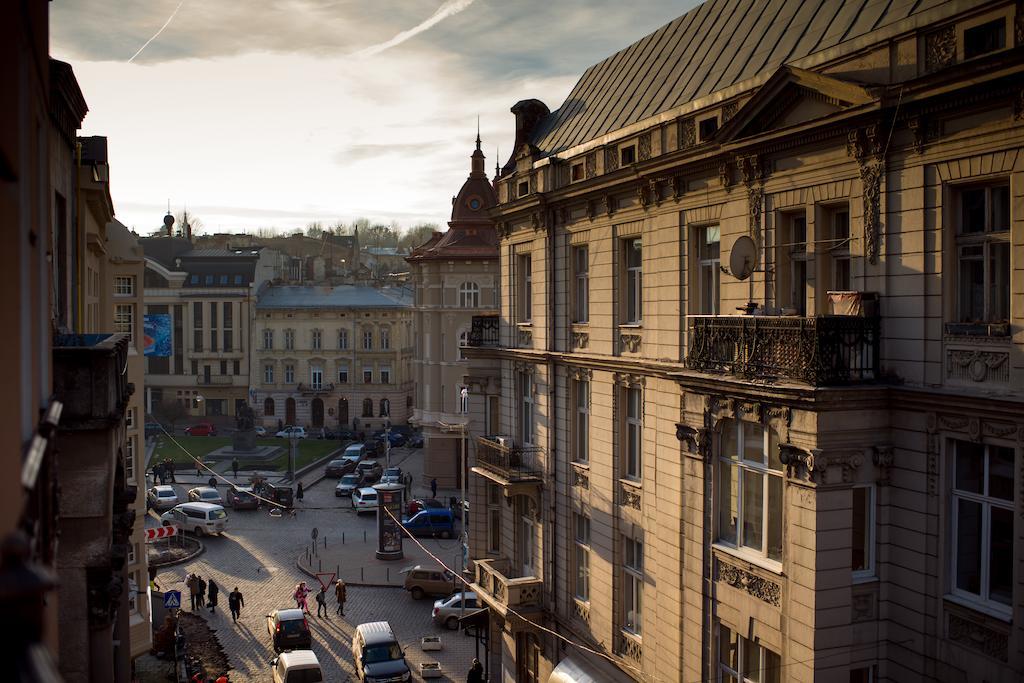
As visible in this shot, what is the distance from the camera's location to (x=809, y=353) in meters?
14.0

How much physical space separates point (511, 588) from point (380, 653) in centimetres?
599

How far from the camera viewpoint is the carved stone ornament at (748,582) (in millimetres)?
15258

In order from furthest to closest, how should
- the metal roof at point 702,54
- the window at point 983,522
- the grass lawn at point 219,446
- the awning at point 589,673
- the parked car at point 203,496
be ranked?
the grass lawn at point 219,446
the parked car at point 203,496
the awning at point 589,673
the metal roof at point 702,54
the window at point 983,522

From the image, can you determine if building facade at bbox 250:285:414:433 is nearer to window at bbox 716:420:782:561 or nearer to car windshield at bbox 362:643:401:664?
car windshield at bbox 362:643:401:664

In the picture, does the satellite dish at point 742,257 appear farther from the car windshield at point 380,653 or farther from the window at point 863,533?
the car windshield at point 380,653

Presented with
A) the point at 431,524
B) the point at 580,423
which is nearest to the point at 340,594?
the point at 431,524

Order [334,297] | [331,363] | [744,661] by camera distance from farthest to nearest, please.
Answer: [334,297]
[331,363]
[744,661]

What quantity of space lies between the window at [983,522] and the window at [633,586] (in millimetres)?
9014

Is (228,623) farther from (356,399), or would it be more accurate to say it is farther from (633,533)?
(356,399)

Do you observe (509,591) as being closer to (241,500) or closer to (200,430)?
(241,500)

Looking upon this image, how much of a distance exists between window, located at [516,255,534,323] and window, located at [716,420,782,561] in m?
11.8

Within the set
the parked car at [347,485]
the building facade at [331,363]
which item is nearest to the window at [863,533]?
the parked car at [347,485]

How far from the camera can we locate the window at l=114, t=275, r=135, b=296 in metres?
29.1

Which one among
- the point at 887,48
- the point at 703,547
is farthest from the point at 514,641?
the point at 887,48
